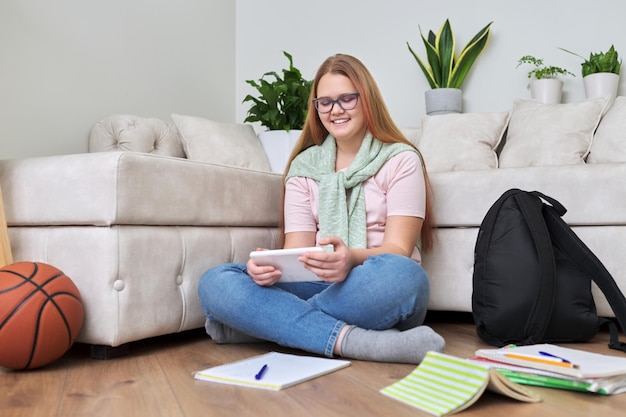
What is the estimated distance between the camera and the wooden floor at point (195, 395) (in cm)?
108

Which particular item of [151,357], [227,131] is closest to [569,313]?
[151,357]

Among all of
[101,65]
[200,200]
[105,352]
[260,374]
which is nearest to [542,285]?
[260,374]

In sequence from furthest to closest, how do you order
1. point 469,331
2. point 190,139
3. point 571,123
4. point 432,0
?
point 432,0
point 190,139
point 571,123
point 469,331

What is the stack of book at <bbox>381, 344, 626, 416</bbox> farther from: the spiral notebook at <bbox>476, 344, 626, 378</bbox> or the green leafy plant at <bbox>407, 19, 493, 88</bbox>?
the green leafy plant at <bbox>407, 19, 493, 88</bbox>

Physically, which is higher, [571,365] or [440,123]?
[440,123]

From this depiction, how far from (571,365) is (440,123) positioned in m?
1.56

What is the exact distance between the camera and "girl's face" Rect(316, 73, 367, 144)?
1.75 metres

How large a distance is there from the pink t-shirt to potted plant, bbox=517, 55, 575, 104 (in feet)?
4.84

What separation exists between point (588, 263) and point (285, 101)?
1.47 meters

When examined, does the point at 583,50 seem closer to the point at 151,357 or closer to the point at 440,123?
the point at 440,123

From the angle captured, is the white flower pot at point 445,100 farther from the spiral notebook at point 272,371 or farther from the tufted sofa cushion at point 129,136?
the spiral notebook at point 272,371

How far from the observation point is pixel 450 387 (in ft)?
3.59

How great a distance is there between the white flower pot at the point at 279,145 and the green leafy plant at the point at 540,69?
1198 mm

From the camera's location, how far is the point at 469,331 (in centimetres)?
198
